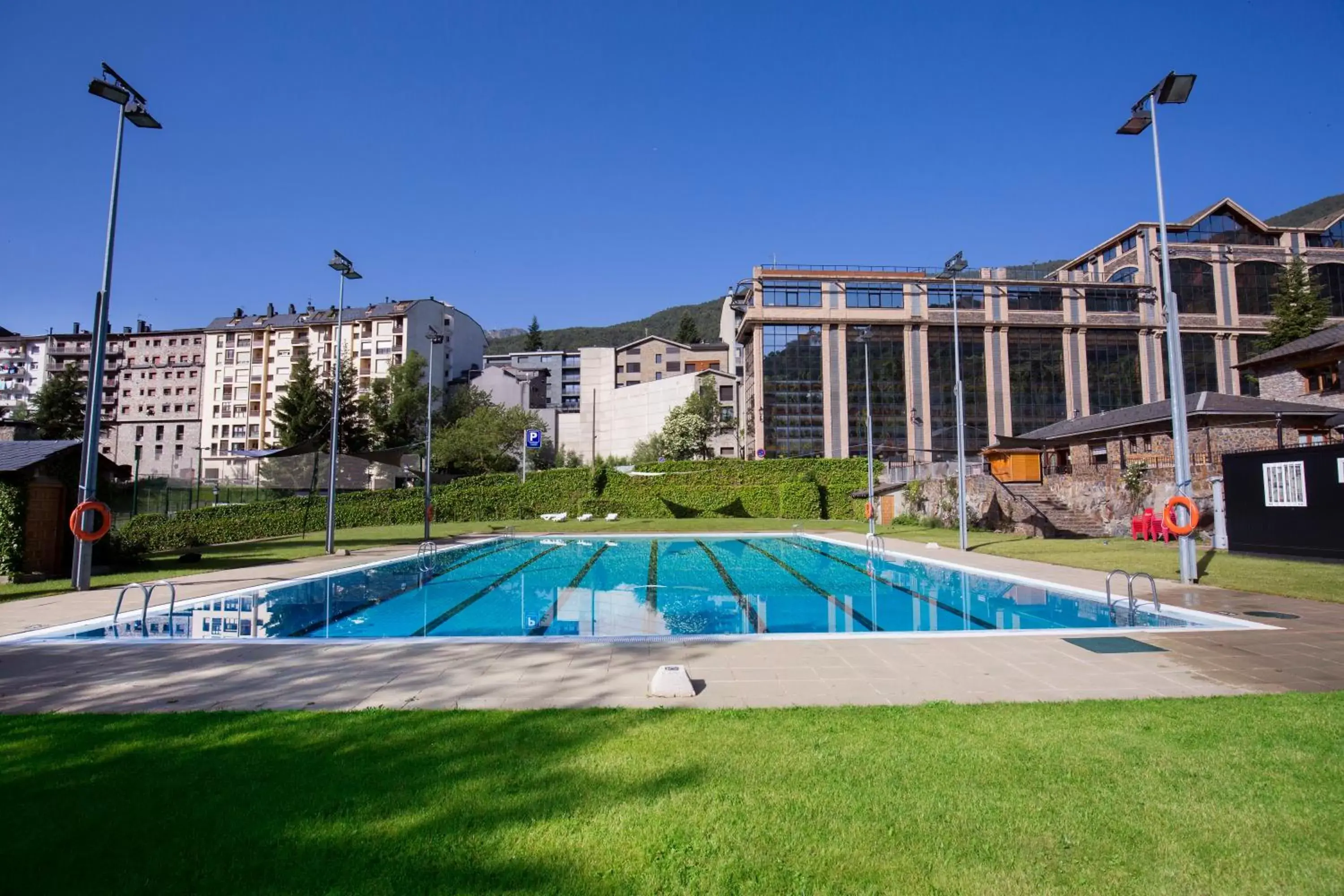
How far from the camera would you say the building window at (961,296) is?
171ft

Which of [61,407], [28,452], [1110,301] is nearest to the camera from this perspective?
[28,452]

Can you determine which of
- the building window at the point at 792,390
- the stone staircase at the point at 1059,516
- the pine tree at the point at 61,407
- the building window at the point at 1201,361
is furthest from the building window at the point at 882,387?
the pine tree at the point at 61,407

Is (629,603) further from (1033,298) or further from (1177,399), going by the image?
(1033,298)

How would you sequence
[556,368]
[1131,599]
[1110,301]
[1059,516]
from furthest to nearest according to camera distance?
1. [556,368]
2. [1110,301]
3. [1059,516]
4. [1131,599]

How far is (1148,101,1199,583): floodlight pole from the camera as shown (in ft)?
35.7

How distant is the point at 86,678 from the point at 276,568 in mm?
10169

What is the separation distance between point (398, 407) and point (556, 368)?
90.5 ft

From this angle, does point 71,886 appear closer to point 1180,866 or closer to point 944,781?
point 944,781

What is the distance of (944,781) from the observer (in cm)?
337

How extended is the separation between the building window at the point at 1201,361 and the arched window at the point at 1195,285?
1996mm

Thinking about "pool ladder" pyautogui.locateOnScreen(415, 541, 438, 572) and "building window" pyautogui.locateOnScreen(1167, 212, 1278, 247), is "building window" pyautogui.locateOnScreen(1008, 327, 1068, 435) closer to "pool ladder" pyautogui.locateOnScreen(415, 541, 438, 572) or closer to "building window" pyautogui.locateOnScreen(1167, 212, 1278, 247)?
"building window" pyautogui.locateOnScreen(1167, 212, 1278, 247)

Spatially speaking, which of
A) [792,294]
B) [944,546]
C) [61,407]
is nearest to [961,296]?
[792,294]

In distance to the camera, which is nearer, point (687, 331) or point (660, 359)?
point (660, 359)

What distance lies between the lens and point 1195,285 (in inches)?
2020
